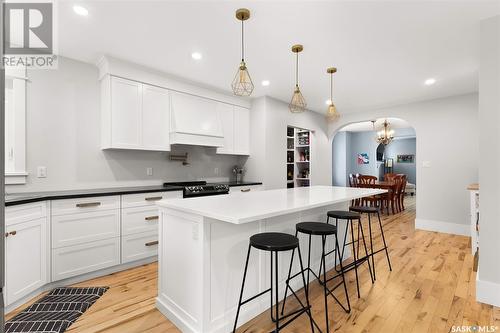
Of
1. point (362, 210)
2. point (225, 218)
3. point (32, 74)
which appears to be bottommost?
point (362, 210)

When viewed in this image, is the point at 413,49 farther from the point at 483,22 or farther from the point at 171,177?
the point at 171,177

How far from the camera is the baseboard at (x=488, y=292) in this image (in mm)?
2061

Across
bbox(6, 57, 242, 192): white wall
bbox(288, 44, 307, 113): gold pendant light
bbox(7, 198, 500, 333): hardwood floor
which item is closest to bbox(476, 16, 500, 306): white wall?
bbox(7, 198, 500, 333): hardwood floor

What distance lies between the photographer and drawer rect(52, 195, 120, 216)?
7.67 feet

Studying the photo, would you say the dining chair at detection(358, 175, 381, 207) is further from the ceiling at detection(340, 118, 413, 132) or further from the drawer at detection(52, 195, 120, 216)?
the drawer at detection(52, 195, 120, 216)

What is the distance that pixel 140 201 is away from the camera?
2.86 m

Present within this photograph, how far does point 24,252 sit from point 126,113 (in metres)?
1.76

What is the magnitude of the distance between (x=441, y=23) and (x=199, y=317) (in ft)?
10.5

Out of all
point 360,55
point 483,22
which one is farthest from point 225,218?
point 483,22

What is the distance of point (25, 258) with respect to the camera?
207cm

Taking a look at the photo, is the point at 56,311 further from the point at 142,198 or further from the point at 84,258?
the point at 142,198

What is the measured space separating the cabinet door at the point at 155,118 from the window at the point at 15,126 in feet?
3.90

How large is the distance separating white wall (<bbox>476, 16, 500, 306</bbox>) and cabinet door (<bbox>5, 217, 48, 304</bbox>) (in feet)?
12.8

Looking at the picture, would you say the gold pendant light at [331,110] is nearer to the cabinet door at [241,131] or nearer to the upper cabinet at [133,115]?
the cabinet door at [241,131]
